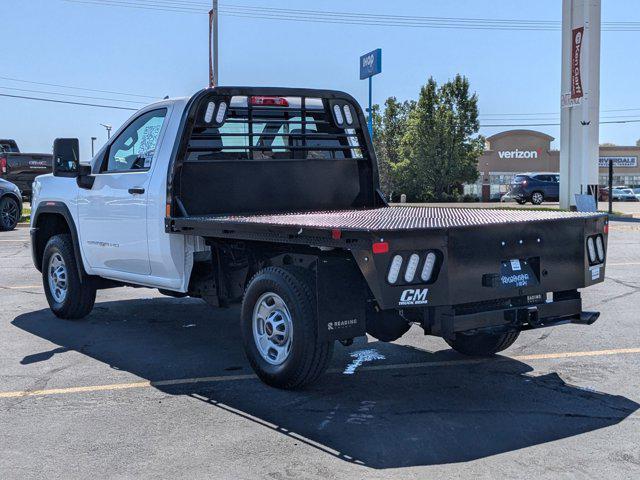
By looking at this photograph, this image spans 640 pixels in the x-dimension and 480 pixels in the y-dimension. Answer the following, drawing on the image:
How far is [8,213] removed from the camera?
64.2 feet

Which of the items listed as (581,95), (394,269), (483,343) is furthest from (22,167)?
(394,269)

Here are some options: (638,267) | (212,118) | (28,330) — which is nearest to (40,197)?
(28,330)

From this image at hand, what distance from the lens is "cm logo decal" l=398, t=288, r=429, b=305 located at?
4660 mm

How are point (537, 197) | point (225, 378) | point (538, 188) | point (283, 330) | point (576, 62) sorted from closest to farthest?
point (283, 330)
point (225, 378)
point (576, 62)
point (538, 188)
point (537, 197)

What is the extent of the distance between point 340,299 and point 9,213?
16.6 m

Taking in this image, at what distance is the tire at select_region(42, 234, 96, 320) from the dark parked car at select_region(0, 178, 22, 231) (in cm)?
1188

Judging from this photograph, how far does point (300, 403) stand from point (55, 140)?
3792mm

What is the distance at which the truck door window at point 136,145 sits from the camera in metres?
7.08

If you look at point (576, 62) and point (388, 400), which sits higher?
point (576, 62)

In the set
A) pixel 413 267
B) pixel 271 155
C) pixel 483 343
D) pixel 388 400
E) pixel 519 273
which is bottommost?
pixel 388 400

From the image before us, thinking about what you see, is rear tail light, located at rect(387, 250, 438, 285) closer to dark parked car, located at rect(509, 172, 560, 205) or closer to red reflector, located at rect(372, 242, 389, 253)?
red reflector, located at rect(372, 242, 389, 253)

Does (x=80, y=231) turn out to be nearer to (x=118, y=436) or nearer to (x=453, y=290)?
(x=118, y=436)

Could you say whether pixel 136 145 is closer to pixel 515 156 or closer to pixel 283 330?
pixel 283 330

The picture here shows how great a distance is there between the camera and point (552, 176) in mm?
44188
